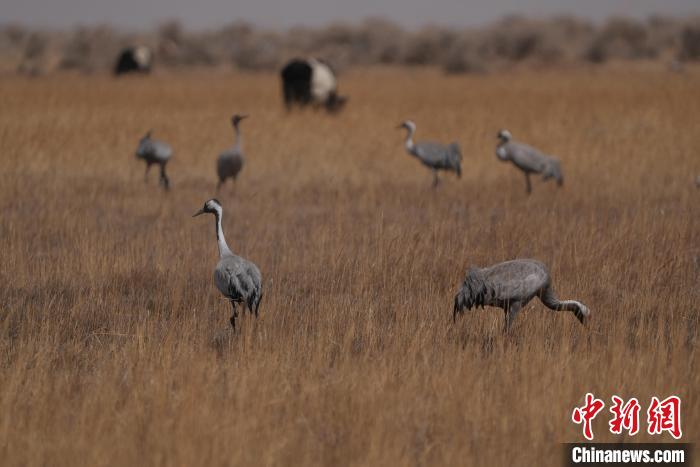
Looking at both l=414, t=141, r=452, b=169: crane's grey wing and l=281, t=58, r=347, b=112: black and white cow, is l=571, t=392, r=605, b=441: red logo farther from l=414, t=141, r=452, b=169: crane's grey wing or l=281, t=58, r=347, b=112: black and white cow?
l=281, t=58, r=347, b=112: black and white cow

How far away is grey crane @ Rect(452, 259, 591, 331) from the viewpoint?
6129 mm

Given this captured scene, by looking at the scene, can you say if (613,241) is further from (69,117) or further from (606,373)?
(69,117)

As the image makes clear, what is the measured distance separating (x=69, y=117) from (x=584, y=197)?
10047mm

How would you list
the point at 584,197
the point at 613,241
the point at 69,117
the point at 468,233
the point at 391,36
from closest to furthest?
1. the point at 613,241
2. the point at 468,233
3. the point at 584,197
4. the point at 69,117
5. the point at 391,36

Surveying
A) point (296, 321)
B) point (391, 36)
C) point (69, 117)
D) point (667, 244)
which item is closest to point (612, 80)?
point (69, 117)

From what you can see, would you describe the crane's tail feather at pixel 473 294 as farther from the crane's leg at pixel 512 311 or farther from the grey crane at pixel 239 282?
the grey crane at pixel 239 282

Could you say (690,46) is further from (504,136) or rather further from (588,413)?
(588,413)

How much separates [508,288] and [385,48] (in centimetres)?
4597

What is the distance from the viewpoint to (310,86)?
22.4m

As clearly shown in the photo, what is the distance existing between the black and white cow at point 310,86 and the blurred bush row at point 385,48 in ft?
47.6

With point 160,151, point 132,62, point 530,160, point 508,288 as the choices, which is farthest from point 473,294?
point 132,62

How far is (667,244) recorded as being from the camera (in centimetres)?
885

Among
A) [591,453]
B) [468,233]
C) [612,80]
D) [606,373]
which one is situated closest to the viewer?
[591,453]

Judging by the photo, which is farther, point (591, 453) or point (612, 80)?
point (612, 80)
